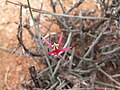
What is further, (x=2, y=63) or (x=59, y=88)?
(x=2, y=63)

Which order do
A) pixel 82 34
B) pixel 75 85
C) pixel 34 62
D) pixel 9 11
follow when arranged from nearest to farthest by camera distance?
pixel 75 85
pixel 82 34
pixel 34 62
pixel 9 11

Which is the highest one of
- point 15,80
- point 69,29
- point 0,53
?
point 69,29

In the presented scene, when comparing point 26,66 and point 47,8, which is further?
point 47,8

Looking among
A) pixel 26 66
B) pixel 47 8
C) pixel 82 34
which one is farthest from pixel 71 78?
pixel 47 8

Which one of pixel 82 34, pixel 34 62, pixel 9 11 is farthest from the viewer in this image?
pixel 9 11

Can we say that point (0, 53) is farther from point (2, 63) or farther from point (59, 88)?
point (59, 88)

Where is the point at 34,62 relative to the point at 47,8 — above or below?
below

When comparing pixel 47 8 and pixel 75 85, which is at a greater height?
pixel 47 8

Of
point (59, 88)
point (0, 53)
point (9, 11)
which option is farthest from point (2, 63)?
point (59, 88)

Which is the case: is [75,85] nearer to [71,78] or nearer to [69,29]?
[71,78]
